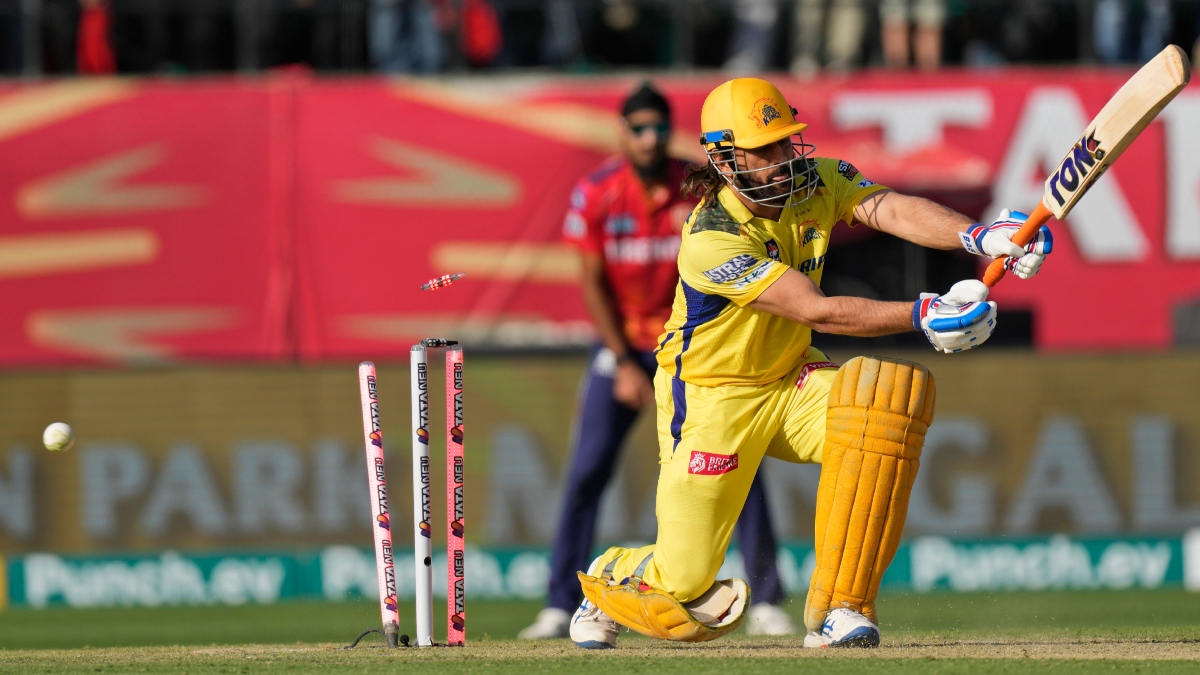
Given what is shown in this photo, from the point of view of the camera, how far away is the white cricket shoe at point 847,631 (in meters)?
5.24

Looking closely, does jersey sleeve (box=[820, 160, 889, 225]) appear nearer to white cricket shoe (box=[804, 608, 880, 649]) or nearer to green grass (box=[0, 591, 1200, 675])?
white cricket shoe (box=[804, 608, 880, 649])

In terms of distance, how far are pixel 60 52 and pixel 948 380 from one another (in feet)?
23.9

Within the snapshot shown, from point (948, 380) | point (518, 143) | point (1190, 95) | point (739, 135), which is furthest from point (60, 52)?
point (739, 135)

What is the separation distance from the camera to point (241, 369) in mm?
9680

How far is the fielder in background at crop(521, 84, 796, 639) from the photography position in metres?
7.15

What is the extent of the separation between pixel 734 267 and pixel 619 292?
7.04 ft

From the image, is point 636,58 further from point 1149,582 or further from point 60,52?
point 1149,582

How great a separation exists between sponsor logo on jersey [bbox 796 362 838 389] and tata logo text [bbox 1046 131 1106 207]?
911mm

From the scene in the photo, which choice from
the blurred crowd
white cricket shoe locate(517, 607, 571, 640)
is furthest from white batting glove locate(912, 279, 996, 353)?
the blurred crowd

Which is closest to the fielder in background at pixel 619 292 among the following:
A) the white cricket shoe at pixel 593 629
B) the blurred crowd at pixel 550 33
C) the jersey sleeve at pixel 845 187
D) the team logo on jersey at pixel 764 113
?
the white cricket shoe at pixel 593 629

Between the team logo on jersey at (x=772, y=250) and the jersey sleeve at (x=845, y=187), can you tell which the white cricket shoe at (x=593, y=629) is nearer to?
the team logo on jersey at (x=772, y=250)

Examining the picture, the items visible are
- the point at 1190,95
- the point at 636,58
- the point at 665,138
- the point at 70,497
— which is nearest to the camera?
the point at 665,138

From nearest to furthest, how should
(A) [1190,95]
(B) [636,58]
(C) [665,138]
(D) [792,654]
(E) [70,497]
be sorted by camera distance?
(D) [792,654]
(C) [665,138]
(E) [70,497]
(A) [1190,95]
(B) [636,58]

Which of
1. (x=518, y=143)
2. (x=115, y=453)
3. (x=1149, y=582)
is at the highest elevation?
(x=518, y=143)
